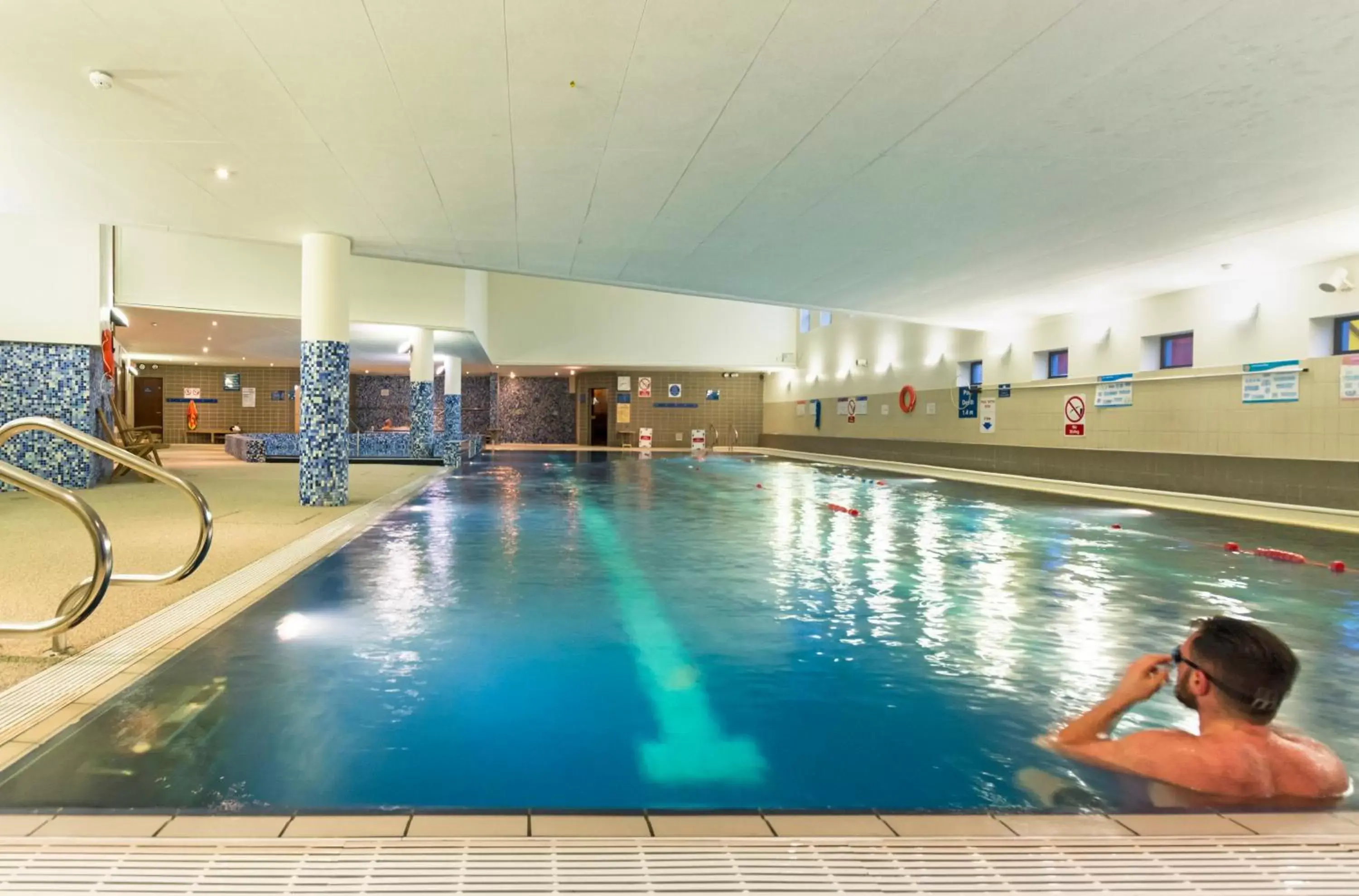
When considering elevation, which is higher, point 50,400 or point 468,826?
point 50,400

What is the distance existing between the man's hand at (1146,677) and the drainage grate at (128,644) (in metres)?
3.60

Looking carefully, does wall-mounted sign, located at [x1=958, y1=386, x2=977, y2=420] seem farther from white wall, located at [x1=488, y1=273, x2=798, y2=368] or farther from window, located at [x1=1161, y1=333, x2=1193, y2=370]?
white wall, located at [x1=488, y1=273, x2=798, y2=368]

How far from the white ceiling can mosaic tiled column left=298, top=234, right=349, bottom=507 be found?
467 millimetres

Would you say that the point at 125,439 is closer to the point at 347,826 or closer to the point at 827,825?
the point at 347,826

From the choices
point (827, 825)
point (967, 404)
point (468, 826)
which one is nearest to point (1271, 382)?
point (967, 404)

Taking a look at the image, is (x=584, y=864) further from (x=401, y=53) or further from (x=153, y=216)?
(x=153, y=216)

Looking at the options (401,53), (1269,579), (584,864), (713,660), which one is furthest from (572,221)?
(584,864)

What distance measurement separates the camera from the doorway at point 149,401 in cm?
2648

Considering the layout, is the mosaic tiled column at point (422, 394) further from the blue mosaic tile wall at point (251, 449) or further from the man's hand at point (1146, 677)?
the man's hand at point (1146, 677)

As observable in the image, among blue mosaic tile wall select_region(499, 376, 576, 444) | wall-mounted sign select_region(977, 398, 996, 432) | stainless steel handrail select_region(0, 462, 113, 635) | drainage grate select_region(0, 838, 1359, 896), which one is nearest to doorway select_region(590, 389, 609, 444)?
blue mosaic tile wall select_region(499, 376, 576, 444)

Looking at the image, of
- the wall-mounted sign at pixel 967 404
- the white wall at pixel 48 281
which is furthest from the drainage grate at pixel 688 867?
the wall-mounted sign at pixel 967 404

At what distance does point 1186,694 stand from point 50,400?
13.6 metres

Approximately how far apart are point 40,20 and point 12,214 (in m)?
8.71

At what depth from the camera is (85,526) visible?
11.1 ft
